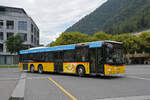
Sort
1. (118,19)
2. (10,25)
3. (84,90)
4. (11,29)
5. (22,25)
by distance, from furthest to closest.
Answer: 1. (118,19)
2. (22,25)
3. (10,25)
4. (11,29)
5. (84,90)

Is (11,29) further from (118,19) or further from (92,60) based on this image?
(118,19)

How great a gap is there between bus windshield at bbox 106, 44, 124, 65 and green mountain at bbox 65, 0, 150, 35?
69304 mm

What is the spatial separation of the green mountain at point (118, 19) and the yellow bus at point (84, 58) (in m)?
68.4

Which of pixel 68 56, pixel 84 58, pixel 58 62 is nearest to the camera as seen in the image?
pixel 84 58

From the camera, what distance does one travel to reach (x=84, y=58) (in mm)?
15180

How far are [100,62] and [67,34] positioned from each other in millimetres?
33835

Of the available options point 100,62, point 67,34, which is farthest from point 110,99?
point 67,34

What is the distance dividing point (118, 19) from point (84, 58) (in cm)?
9648

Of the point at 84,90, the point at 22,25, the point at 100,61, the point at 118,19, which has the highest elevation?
the point at 118,19

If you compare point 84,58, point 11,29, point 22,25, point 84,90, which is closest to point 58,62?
point 84,58

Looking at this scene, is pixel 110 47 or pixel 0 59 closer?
pixel 110 47

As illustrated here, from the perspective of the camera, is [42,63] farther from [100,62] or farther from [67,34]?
[67,34]

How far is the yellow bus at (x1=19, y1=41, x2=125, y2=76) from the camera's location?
45.0ft

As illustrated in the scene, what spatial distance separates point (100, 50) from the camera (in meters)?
13.9
